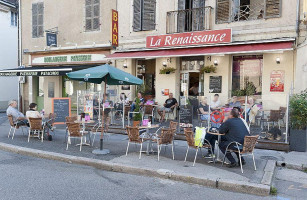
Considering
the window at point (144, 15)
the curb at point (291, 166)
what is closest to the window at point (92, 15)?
the window at point (144, 15)

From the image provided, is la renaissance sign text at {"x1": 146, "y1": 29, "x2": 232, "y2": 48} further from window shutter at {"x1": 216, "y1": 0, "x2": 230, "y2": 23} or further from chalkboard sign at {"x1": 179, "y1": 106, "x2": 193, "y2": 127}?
chalkboard sign at {"x1": 179, "y1": 106, "x2": 193, "y2": 127}

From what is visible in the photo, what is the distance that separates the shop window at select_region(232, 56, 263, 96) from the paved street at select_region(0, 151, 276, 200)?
7.35 meters

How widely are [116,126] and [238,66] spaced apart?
5.63m

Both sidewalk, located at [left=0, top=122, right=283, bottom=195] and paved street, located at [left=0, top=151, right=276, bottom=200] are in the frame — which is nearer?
paved street, located at [left=0, top=151, right=276, bottom=200]

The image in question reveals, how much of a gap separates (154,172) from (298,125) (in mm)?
4421

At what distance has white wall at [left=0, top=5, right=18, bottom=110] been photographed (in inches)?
875

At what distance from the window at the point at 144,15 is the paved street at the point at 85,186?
8.98 metres

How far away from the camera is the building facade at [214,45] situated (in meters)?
10.7

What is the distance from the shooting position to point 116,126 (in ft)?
36.7

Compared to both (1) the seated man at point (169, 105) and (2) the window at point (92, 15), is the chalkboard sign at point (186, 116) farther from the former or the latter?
(2) the window at point (92, 15)

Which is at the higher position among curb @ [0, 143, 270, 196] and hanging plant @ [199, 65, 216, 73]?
hanging plant @ [199, 65, 216, 73]

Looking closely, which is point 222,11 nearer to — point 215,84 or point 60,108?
point 215,84

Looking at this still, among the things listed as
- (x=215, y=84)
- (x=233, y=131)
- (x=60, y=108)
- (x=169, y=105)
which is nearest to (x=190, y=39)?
(x=215, y=84)

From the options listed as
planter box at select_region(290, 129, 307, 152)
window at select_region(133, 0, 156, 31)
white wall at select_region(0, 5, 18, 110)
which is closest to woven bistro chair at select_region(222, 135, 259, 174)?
planter box at select_region(290, 129, 307, 152)
